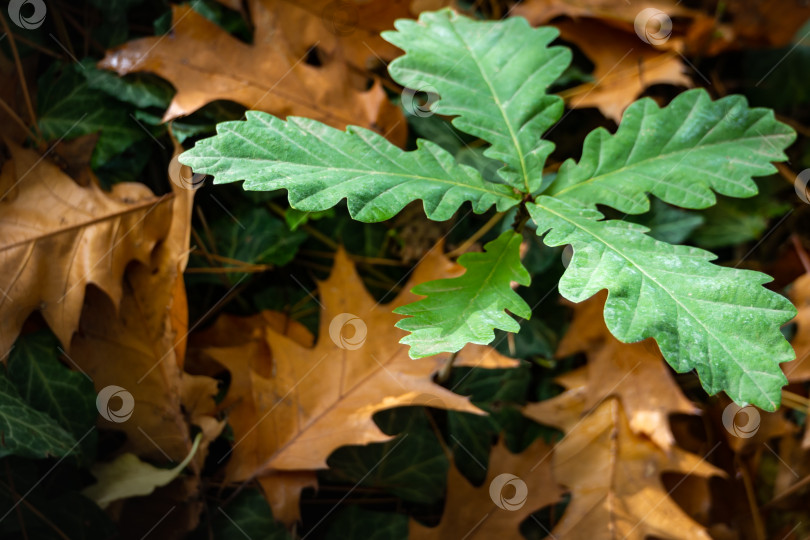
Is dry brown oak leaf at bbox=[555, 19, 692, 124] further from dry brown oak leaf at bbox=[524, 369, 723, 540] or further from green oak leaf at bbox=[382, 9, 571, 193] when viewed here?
dry brown oak leaf at bbox=[524, 369, 723, 540]

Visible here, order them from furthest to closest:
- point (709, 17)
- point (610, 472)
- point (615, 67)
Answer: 1. point (709, 17)
2. point (615, 67)
3. point (610, 472)

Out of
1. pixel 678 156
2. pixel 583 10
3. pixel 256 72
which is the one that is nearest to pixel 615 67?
pixel 583 10

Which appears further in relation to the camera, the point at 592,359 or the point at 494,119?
the point at 592,359

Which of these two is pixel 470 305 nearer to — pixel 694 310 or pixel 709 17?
pixel 694 310

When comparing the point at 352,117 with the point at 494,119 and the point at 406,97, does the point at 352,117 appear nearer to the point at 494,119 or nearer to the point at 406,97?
the point at 406,97

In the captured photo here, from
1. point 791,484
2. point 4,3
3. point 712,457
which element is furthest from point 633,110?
point 4,3

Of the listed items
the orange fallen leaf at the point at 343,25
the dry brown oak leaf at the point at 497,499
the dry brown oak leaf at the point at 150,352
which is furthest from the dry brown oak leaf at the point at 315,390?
the orange fallen leaf at the point at 343,25

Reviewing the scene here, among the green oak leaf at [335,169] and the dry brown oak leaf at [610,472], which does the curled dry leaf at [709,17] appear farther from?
the dry brown oak leaf at [610,472]
